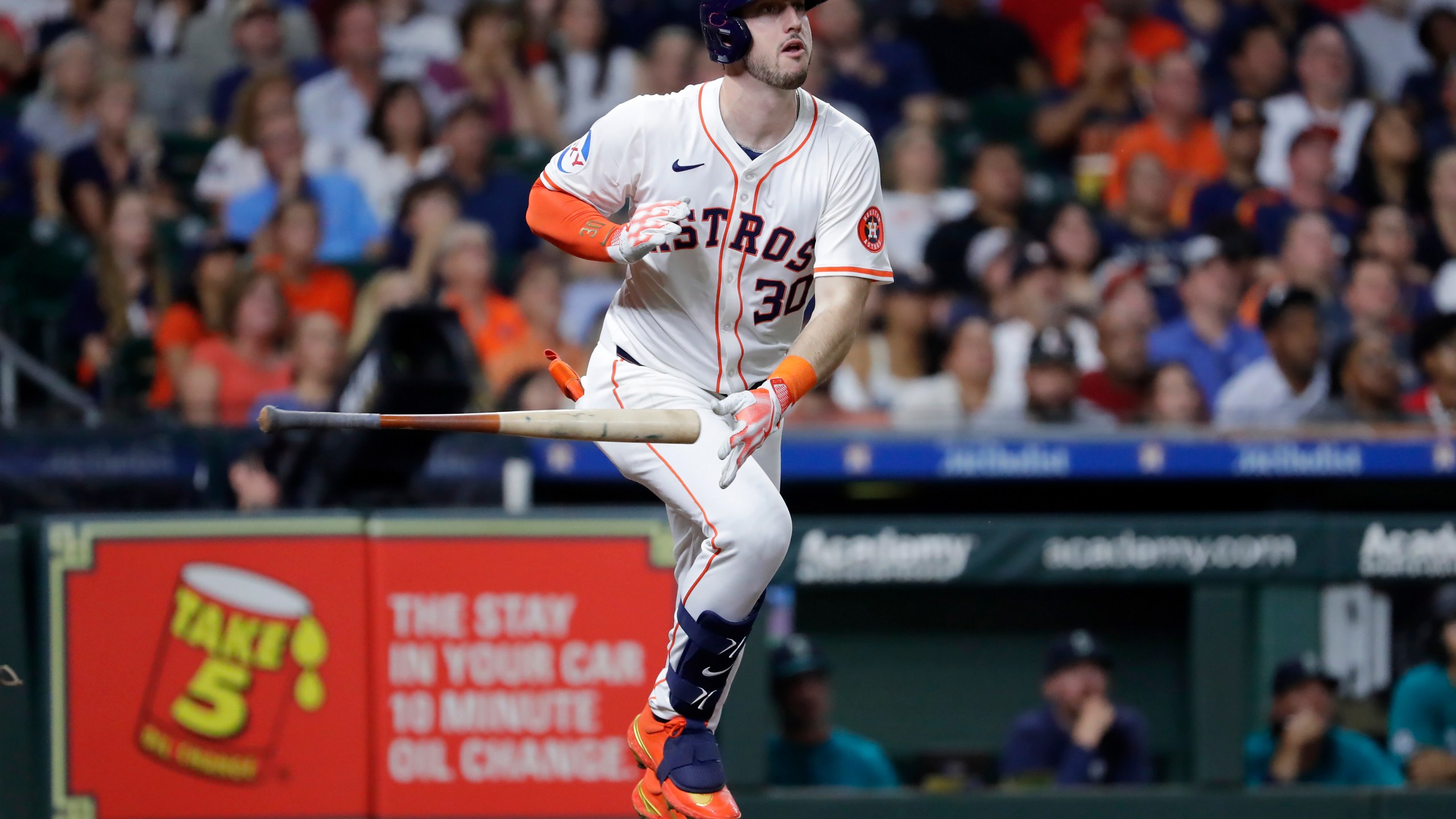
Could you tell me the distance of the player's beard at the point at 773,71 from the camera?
3904 millimetres

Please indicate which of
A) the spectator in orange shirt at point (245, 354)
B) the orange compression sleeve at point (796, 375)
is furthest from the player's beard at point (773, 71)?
the spectator in orange shirt at point (245, 354)

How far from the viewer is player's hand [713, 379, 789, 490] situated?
369 cm

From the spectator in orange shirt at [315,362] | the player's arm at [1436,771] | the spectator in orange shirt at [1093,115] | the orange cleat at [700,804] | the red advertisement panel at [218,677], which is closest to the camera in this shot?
the orange cleat at [700,804]

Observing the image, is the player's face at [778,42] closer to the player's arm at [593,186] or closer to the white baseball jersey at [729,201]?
the white baseball jersey at [729,201]

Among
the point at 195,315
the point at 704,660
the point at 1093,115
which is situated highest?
the point at 1093,115

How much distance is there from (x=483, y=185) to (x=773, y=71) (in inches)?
191

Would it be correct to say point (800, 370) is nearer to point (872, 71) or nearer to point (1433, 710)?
point (1433, 710)

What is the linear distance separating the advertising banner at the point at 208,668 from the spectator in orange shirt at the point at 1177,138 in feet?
17.1

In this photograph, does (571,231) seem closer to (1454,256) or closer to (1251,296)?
(1251,296)

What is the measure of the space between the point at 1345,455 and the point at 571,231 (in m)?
3.70

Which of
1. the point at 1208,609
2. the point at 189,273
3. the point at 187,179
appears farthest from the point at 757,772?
the point at 187,179

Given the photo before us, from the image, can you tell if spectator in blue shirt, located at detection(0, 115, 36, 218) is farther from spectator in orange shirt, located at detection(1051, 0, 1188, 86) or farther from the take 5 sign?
spectator in orange shirt, located at detection(1051, 0, 1188, 86)

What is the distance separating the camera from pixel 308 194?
27.8 feet

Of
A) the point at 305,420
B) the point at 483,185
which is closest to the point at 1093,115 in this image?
the point at 483,185
